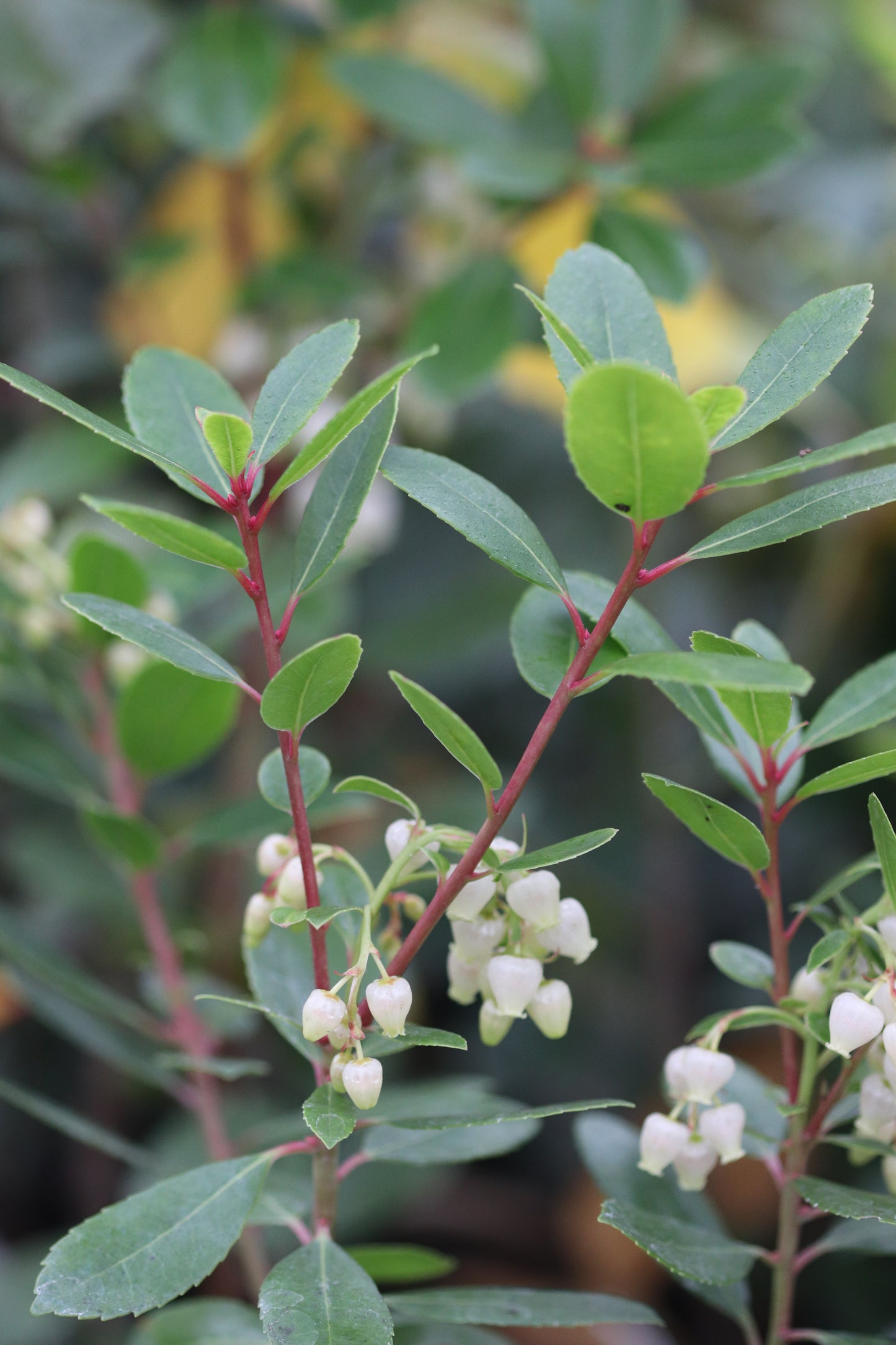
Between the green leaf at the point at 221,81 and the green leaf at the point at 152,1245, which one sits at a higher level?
the green leaf at the point at 221,81

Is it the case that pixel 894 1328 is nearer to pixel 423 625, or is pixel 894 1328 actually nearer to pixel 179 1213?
pixel 179 1213

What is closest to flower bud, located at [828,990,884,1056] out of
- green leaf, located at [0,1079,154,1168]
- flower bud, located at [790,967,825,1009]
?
flower bud, located at [790,967,825,1009]

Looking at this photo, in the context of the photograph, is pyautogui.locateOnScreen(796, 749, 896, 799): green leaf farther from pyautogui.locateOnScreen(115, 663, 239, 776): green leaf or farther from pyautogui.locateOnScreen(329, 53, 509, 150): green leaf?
pyautogui.locateOnScreen(329, 53, 509, 150): green leaf

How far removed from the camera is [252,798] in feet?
2.54

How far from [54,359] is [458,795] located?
65cm

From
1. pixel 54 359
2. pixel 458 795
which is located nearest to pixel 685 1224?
pixel 458 795

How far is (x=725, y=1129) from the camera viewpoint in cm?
50

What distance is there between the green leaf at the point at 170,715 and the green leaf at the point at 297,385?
0.28 metres

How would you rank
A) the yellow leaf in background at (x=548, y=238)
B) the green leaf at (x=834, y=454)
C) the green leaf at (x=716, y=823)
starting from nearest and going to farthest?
the green leaf at (x=834, y=454) < the green leaf at (x=716, y=823) < the yellow leaf in background at (x=548, y=238)

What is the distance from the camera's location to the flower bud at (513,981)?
47cm

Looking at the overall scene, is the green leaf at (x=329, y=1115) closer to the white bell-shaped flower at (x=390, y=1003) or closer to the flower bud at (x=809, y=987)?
the white bell-shaped flower at (x=390, y=1003)

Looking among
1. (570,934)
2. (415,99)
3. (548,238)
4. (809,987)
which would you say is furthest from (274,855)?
(548,238)

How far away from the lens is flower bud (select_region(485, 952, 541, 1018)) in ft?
1.55

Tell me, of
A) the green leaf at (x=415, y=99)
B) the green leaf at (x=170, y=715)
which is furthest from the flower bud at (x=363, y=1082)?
the green leaf at (x=415, y=99)
